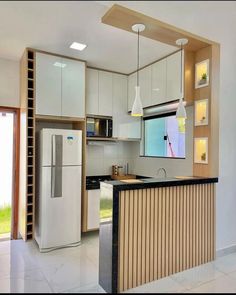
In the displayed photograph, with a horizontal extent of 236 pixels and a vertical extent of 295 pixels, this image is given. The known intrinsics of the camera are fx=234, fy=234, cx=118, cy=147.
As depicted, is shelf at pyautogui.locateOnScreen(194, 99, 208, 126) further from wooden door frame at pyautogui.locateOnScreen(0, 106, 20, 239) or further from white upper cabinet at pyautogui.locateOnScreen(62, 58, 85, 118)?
wooden door frame at pyautogui.locateOnScreen(0, 106, 20, 239)

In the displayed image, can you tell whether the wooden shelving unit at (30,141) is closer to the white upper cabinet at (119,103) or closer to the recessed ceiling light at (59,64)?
the recessed ceiling light at (59,64)

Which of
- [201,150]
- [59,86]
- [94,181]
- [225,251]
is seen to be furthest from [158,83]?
[225,251]

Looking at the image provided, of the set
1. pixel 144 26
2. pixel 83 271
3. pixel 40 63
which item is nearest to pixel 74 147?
pixel 40 63

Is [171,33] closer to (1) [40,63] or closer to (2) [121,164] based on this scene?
(1) [40,63]

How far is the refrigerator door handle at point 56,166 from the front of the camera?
3.20 metres

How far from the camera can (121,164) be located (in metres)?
4.62

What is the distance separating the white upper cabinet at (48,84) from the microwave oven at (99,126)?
2.03 feet

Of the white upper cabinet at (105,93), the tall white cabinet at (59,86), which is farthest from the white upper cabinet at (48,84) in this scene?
the white upper cabinet at (105,93)

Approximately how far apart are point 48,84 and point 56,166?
1.18 metres

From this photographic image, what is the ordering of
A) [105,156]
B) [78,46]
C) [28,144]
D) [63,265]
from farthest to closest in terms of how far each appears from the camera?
[105,156]
[28,144]
[78,46]
[63,265]

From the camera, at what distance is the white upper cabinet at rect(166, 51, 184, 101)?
10.4ft

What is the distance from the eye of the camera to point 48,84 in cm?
335

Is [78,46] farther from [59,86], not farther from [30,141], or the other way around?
[30,141]

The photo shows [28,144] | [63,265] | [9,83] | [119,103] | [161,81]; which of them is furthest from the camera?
[119,103]
